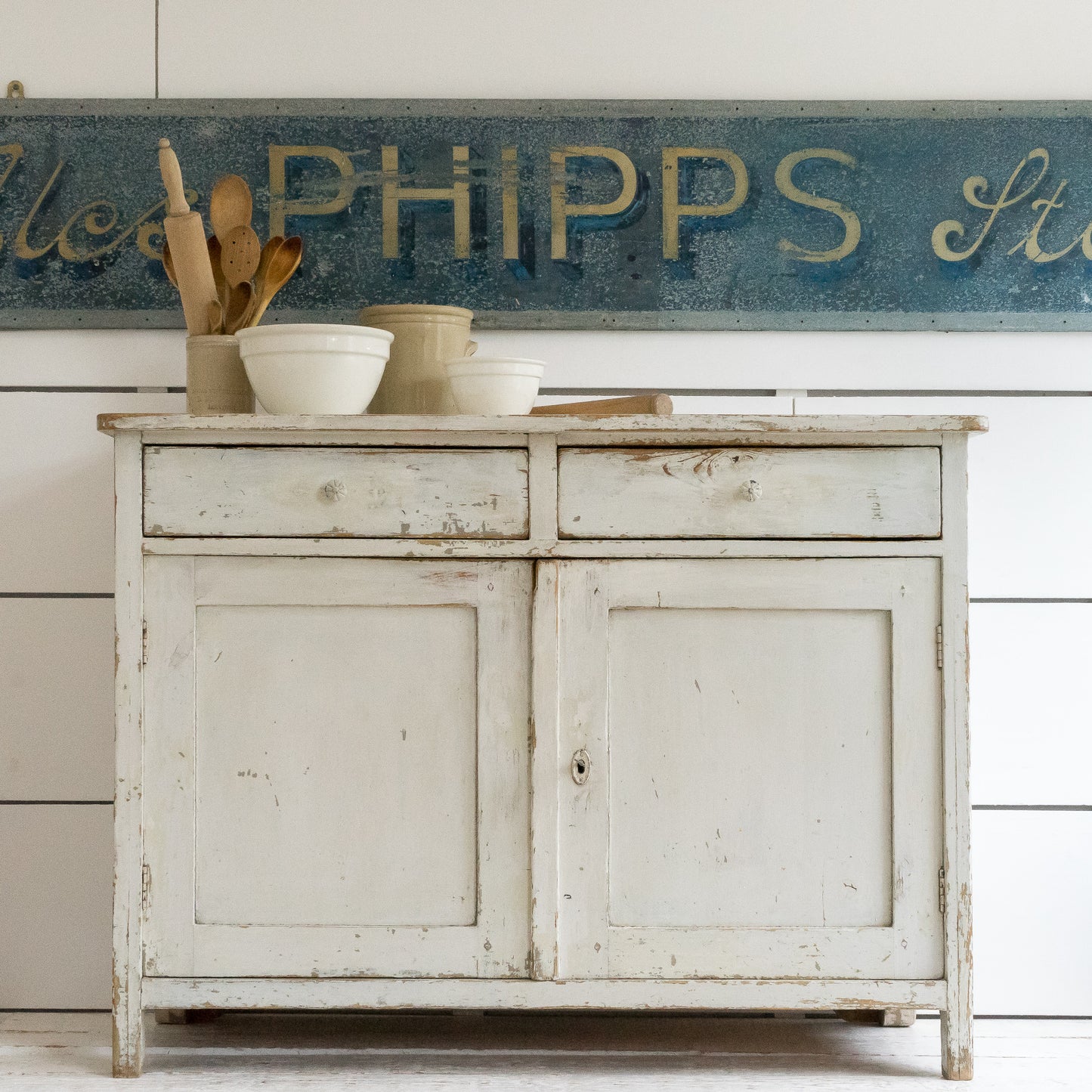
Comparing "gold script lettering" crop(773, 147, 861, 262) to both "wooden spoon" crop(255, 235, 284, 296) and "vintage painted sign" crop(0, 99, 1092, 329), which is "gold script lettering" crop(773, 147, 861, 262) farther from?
"wooden spoon" crop(255, 235, 284, 296)

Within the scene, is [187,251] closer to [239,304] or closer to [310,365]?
[239,304]

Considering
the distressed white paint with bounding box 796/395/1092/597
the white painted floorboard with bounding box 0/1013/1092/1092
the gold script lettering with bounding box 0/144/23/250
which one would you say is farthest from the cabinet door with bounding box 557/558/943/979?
the gold script lettering with bounding box 0/144/23/250

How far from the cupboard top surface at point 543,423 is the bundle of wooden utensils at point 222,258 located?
12.3 inches

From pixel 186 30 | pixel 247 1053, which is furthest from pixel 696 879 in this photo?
pixel 186 30

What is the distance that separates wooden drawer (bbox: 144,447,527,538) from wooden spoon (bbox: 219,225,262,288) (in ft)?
1.36

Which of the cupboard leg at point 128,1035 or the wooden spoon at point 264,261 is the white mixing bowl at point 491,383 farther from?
the cupboard leg at point 128,1035

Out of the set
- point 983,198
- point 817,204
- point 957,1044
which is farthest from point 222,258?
point 957,1044

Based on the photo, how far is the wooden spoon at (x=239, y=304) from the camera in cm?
162

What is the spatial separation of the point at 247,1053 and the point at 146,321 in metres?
1.27

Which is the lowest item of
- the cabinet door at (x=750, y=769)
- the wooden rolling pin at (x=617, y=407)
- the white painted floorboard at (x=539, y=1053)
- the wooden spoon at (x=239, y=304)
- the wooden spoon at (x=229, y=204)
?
the white painted floorboard at (x=539, y=1053)

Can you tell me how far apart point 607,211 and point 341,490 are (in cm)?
80

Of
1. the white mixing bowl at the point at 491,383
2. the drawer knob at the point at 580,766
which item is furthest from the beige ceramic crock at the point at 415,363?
the drawer knob at the point at 580,766

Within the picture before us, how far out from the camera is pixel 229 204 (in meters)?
1.69

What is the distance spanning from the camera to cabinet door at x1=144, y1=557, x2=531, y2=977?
1365 millimetres
